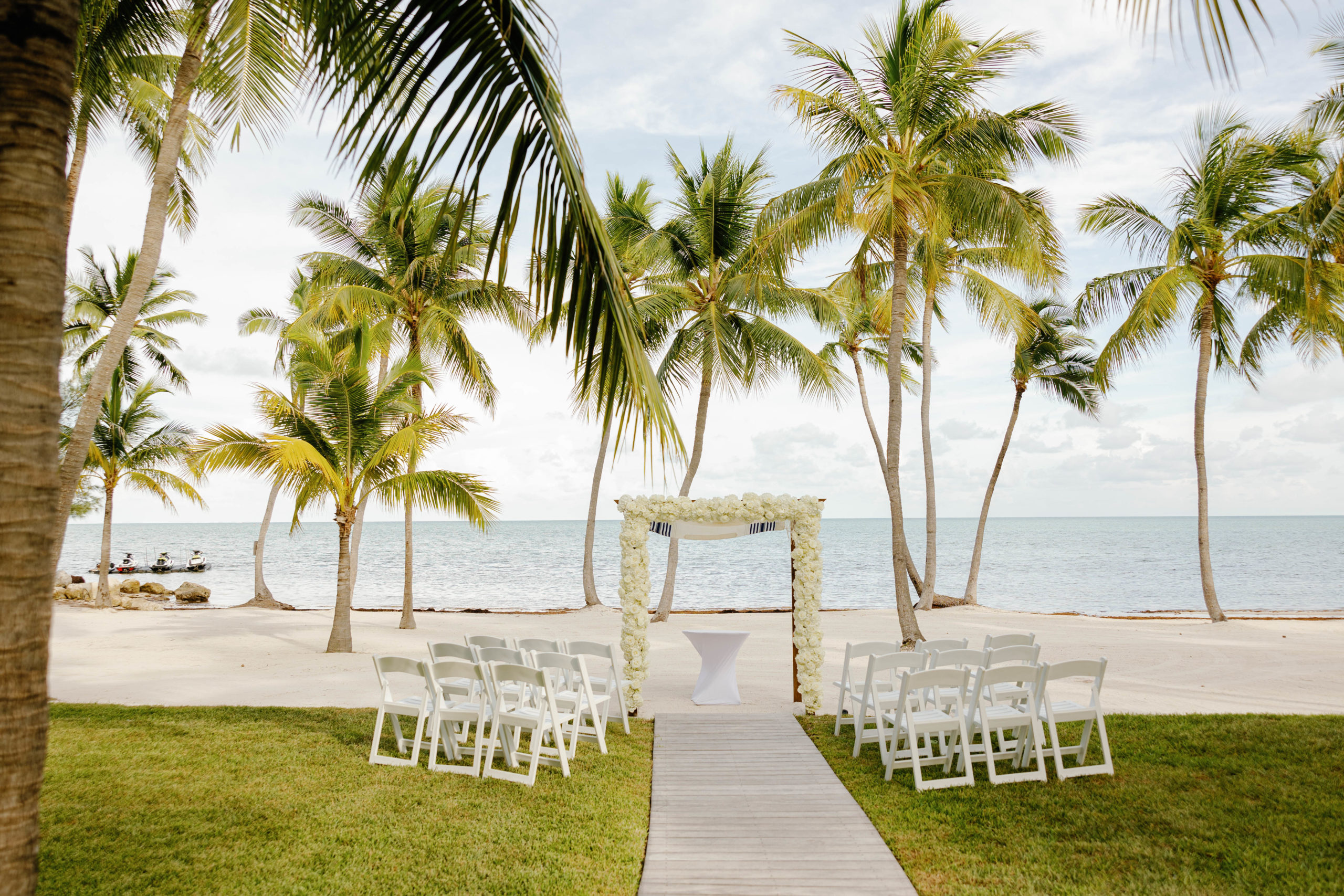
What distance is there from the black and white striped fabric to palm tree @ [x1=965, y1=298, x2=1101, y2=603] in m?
12.7

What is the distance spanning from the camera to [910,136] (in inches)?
451

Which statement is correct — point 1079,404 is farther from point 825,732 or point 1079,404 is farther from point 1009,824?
point 1009,824

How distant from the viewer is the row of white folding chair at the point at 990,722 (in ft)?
19.7

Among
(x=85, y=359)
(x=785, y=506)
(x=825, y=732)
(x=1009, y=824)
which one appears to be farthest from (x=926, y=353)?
(x=85, y=359)

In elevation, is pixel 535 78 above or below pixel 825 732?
above

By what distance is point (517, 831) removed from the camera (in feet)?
16.5

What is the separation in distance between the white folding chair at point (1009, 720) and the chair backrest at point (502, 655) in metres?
3.91

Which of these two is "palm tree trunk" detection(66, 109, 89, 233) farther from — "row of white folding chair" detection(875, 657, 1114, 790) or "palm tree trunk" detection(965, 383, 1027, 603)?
"palm tree trunk" detection(965, 383, 1027, 603)

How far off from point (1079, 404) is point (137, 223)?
21766 mm

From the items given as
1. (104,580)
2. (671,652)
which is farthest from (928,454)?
(104,580)

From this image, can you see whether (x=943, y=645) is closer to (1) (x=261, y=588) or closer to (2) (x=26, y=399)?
(2) (x=26, y=399)

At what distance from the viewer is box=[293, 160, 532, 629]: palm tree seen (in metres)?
15.3

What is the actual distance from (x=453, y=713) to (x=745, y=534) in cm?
417

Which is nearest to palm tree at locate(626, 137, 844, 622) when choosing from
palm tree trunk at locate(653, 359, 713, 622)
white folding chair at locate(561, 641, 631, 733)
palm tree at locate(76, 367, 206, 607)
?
palm tree trunk at locate(653, 359, 713, 622)
